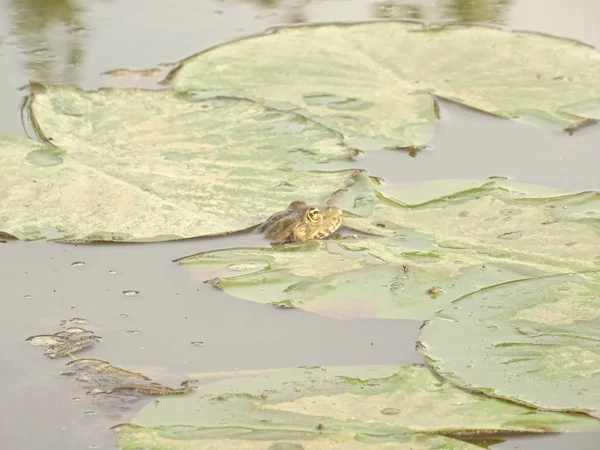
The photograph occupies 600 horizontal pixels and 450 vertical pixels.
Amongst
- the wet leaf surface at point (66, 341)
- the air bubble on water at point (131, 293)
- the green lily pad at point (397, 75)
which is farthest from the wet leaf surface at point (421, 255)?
the green lily pad at point (397, 75)

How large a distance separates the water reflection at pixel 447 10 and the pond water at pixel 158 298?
0.31 metres

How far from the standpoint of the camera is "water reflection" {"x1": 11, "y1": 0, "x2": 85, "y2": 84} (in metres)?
7.51

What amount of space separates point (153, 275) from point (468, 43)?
10.5 ft

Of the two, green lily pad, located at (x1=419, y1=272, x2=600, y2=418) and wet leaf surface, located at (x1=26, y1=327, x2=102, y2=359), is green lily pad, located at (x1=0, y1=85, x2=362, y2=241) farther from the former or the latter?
green lily pad, located at (x1=419, y1=272, x2=600, y2=418)

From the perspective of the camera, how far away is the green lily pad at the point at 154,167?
5410mm

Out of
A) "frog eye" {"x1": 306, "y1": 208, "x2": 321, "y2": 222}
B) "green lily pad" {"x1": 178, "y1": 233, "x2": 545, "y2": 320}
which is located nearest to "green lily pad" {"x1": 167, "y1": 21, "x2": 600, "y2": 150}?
"frog eye" {"x1": 306, "y1": 208, "x2": 321, "y2": 222}

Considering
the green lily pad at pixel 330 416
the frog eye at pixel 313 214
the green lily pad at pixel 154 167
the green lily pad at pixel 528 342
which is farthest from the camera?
the green lily pad at pixel 154 167

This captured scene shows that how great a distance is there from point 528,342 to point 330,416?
2.70ft

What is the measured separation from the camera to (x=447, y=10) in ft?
28.1

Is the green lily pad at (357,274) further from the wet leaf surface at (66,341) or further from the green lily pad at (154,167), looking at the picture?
the wet leaf surface at (66,341)

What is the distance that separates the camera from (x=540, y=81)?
684cm

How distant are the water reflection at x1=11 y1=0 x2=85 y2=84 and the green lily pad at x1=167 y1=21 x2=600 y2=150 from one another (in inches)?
34.0

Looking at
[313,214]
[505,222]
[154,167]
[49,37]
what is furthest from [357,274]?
[49,37]

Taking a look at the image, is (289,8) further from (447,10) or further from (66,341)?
(66,341)
